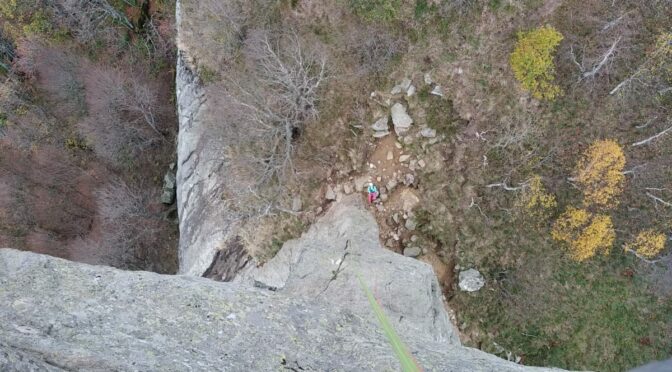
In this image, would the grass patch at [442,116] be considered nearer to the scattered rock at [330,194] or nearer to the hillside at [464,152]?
the hillside at [464,152]

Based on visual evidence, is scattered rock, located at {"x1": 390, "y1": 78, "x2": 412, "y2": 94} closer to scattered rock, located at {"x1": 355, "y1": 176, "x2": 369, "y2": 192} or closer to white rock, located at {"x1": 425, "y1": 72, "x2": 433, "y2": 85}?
white rock, located at {"x1": 425, "y1": 72, "x2": 433, "y2": 85}

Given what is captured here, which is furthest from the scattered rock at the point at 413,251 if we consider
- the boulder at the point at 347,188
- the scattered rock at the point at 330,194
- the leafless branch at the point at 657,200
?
the leafless branch at the point at 657,200

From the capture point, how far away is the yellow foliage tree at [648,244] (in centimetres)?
1255

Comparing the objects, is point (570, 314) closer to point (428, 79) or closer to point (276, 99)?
point (428, 79)

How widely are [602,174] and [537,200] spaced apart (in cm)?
179

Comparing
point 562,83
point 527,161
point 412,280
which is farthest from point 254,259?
point 562,83

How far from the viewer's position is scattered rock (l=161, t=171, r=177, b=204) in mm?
20578

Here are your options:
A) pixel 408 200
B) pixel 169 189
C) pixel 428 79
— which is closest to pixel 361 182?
pixel 408 200

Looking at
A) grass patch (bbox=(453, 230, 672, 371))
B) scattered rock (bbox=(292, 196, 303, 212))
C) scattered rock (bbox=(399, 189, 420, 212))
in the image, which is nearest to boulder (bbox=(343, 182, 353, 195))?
scattered rock (bbox=(292, 196, 303, 212))

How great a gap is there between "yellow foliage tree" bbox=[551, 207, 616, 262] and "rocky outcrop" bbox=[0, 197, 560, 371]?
5.95 metres

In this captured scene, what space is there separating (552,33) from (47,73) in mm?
22113

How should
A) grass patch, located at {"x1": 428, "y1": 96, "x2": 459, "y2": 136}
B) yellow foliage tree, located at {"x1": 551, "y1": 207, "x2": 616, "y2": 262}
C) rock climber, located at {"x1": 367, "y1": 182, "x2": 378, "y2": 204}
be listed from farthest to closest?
rock climber, located at {"x1": 367, "y1": 182, "x2": 378, "y2": 204}, grass patch, located at {"x1": 428, "y1": 96, "x2": 459, "y2": 136}, yellow foliage tree, located at {"x1": 551, "y1": 207, "x2": 616, "y2": 262}

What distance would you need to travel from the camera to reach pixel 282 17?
1533 centimetres

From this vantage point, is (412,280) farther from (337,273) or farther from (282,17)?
(282,17)
